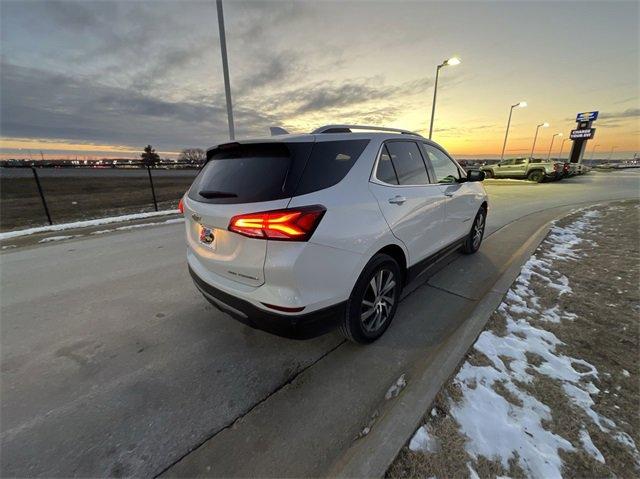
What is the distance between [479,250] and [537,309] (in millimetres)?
2303

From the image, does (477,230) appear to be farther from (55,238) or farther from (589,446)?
(55,238)

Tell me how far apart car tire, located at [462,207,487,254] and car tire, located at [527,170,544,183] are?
21.6m

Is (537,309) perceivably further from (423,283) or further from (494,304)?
(423,283)

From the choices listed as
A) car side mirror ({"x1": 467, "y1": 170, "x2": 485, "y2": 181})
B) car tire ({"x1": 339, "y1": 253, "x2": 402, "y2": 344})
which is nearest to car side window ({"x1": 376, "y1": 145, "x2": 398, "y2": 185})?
car tire ({"x1": 339, "y1": 253, "x2": 402, "y2": 344})

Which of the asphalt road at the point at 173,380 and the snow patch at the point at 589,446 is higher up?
the snow patch at the point at 589,446

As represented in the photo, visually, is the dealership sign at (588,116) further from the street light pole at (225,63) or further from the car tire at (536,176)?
the street light pole at (225,63)

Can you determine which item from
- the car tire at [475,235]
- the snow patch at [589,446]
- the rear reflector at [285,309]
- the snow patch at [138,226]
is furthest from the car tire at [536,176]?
the rear reflector at [285,309]

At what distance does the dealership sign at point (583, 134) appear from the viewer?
40.0 metres

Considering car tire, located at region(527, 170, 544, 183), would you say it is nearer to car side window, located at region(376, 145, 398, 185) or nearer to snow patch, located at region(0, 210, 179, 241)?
car side window, located at region(376, 145, 398, 185)

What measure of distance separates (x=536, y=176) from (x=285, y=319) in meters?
26.5

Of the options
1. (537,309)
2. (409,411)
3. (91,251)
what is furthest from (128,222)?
(537,309)

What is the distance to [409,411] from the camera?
192 cm

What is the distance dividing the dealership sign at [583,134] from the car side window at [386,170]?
53.3 meters

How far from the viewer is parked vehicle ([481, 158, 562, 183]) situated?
853 inches
